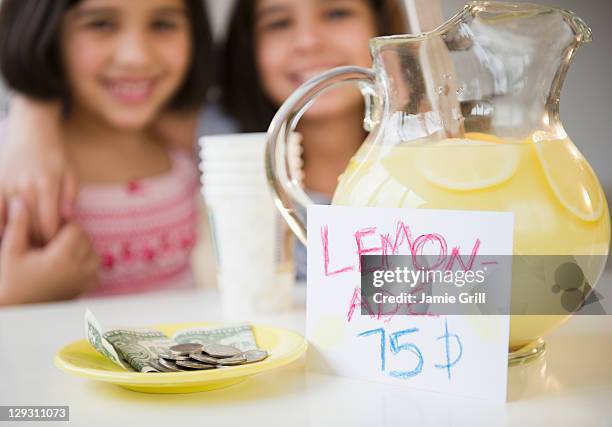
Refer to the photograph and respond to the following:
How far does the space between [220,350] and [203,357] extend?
2cm

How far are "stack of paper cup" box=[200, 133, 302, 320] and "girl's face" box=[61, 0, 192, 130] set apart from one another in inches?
12.8

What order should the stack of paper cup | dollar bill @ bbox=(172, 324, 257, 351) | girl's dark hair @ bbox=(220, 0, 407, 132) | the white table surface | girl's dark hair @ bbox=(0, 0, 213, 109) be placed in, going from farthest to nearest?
1. girl's dark hair @ bbox=(220, 0, 407, 132)
2. girl's dark hair @ bbox=(0, 0, 213, 109)
3. the stack of paper cup
4. dollar bill @ bbox=(172, 324, 257, 351)
5. the white table surface

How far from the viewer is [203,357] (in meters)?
0.56

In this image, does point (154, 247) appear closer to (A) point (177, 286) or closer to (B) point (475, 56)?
(A) point (177, 286)

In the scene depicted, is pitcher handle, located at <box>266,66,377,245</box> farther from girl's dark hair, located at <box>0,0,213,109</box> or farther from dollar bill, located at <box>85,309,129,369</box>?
girl's dark hair, located at <box>0,0,213,109</box>

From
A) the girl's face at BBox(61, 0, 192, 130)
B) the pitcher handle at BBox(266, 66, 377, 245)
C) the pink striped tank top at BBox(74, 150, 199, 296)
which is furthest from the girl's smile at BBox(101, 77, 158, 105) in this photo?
the pitcher handle at BBox(266, 66, 377, 245)

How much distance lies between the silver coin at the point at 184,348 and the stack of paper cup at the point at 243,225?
29 centimetres

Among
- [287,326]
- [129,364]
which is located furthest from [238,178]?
[129,364]

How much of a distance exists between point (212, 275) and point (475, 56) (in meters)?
0.74

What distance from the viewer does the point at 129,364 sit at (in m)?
0.56

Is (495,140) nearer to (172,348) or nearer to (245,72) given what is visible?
(172,348)

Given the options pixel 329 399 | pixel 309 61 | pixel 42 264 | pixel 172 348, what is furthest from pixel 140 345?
pixel 309 61

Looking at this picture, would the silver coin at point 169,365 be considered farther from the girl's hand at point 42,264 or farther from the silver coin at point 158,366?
the girl's hand at point 42,264

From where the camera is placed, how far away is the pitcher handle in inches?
25.4
